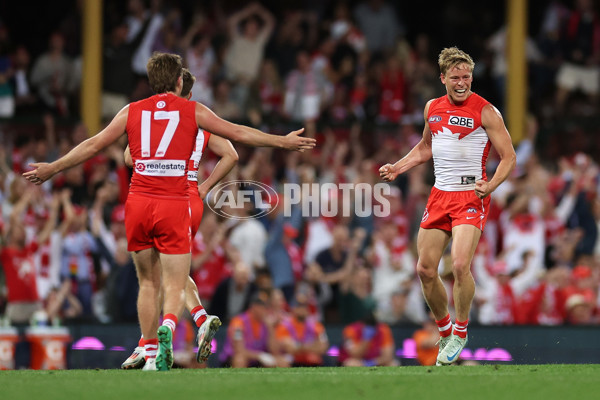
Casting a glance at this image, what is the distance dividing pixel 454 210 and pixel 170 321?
→ 2646mm

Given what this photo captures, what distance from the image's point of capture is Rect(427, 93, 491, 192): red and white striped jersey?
9.56 m

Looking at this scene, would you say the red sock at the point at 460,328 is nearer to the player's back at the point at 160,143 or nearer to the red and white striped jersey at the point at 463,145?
the red and white striped jersey at the point at 463,145

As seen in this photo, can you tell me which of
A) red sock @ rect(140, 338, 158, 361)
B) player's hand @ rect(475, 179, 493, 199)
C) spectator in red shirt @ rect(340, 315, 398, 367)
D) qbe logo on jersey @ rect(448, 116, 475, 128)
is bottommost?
spectator in red shirt @ rect(340, 315, 398, 367)

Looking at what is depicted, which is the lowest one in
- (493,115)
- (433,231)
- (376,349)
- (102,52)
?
(376,349)

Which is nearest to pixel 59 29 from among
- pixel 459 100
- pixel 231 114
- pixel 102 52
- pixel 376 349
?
pixel 102 52

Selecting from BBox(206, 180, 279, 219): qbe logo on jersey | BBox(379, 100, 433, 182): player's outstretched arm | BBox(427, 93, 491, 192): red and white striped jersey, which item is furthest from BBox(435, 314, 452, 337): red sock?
BBox(206, 180, 279, 219): qbe logo on jersey

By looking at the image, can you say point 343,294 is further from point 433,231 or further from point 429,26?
point 429,26

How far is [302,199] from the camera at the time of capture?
51.7 ft

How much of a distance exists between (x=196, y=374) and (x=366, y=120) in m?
9.32

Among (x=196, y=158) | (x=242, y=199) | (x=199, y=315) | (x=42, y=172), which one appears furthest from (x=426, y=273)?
(x=242, y=199)

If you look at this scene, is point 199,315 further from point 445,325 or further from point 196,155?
point 445,325

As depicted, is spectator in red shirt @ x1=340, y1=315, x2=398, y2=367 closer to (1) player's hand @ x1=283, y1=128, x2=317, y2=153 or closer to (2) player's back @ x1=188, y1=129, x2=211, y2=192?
(2) player's back @ x1=188, y1=129, x2=211, y2=192

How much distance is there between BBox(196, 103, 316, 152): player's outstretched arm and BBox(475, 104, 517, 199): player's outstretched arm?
5.27 feet

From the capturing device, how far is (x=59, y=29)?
62.4 ft
